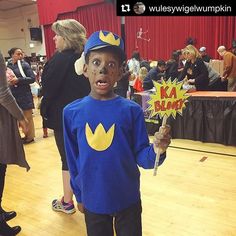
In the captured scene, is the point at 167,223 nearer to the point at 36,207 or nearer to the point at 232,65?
the point at 36,207

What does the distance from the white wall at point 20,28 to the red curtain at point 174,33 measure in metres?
5.06

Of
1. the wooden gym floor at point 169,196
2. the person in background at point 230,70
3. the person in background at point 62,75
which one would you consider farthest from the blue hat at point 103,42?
the person in background at point 230,70

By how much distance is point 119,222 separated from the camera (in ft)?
3.86

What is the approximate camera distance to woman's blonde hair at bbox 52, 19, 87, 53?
1814 mm

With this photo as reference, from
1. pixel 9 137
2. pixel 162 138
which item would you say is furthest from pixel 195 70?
pixel 162 138

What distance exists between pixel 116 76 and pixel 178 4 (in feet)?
22.2

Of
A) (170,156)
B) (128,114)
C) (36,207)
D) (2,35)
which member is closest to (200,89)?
(170,156)

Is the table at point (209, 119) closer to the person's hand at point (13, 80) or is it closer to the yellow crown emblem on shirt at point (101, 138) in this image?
the person's hand at point (13, 80)

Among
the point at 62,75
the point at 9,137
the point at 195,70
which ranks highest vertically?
the point at 62,75

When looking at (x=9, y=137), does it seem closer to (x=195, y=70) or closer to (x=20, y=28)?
(x=195, y=70)

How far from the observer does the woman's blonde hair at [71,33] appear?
1814 mm

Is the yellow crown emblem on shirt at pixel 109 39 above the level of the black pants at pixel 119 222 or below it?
above

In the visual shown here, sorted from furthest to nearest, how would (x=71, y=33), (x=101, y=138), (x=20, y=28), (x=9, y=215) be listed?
(x=20, y=28), (x=9, y=215), (x=71, y=33), (x=101, y=138)

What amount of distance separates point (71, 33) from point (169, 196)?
4.88 ft
